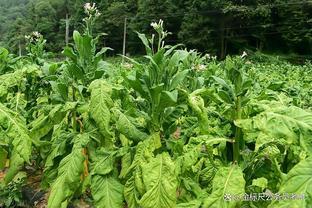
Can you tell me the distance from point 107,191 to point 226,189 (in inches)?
37.8

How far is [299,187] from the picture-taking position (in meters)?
1.69

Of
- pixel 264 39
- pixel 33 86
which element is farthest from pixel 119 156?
pixel 264 39

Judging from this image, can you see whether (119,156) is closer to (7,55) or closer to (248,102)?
(248,102)

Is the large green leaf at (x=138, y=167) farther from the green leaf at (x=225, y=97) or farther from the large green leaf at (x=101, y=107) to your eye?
the green leaf at (x=225, y=97)

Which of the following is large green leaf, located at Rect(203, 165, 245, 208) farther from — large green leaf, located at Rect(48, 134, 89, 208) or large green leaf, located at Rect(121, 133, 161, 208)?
large green leaf, located at Rect(48, 134, 89, 208)

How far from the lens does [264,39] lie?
4138 cm

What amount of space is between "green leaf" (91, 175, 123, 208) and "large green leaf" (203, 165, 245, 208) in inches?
31.4

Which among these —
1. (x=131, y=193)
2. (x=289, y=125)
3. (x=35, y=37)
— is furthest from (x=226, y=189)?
(x=35, y=37)

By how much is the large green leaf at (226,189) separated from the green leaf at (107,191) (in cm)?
80

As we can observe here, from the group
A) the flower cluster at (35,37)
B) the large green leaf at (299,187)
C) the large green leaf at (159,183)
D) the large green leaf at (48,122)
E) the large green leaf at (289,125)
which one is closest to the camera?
the large green leaf at (299,187)

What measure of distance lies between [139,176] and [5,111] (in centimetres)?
122

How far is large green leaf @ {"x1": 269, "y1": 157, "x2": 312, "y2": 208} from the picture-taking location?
66.1 inches

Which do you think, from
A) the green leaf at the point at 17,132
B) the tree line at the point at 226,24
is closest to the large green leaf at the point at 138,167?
the green leaf at the point at 17,132

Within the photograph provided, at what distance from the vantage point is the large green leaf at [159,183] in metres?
2.42
